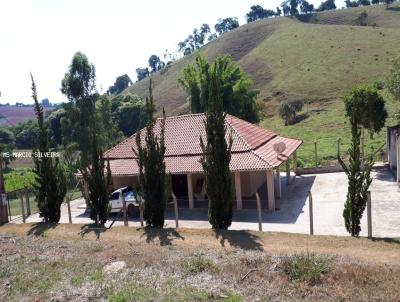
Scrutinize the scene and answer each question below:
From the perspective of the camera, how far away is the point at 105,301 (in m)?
9.53

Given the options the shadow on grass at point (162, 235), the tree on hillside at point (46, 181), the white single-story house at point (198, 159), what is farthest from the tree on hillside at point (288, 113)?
the shadow on grass at point (162, 235)

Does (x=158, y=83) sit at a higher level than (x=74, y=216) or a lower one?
higher

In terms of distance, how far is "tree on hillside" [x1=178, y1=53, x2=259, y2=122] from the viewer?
42438mm

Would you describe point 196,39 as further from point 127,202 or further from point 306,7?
point 127,202

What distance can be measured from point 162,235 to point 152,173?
254 centimetres

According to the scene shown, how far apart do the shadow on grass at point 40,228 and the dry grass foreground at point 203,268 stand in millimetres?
1504

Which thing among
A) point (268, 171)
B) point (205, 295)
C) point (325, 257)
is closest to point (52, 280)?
point (205, 295)

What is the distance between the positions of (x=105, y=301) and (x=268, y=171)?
40.3 feet

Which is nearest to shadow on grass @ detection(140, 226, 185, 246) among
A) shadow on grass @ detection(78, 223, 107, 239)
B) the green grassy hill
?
shadow on grass @ detection(78, 223, 107, 239)

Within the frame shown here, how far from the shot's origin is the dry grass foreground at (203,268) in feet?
30.4

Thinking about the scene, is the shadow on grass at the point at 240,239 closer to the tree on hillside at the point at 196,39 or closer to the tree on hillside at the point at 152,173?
the tree on hillside at the point at 152,173

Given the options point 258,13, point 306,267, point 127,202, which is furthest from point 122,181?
point 258,13

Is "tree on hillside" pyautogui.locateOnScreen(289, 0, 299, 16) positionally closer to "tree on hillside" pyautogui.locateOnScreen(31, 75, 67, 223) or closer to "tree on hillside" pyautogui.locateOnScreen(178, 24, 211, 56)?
"tree on hillside" pyautogui.locateOnScreen(178, 24, 211, 56)

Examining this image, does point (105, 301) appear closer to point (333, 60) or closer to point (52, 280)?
point (52, 280)
